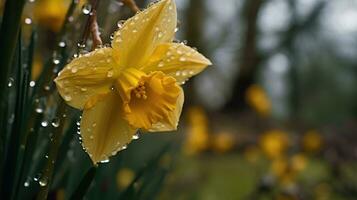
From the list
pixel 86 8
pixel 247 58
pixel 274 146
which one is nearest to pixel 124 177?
pixel 274 146

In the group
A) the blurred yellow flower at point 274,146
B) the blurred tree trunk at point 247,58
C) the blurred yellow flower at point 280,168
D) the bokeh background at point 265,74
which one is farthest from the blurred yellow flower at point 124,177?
the blurred tree trunk at point 247,58

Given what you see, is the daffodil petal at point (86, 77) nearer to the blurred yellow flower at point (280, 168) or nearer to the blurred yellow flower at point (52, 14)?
the blurred yellow flower at point (52, 14)

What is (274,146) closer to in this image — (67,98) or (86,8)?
(86,8)

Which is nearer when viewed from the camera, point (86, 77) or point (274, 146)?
point (86, 77)

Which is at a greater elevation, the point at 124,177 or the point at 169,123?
the point at 169,123

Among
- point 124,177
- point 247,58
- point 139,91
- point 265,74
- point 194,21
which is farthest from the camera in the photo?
point 265,74

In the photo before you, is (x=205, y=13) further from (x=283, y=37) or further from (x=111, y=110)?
(x=111, y=110)

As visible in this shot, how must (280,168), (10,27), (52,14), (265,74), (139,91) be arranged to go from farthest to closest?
(265,74) < (280,168) < (52,14) < (139,91) < (10,27)

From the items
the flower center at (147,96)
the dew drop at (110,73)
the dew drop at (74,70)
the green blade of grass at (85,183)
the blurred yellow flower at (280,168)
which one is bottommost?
the blurred yellow flower at (280,168)
